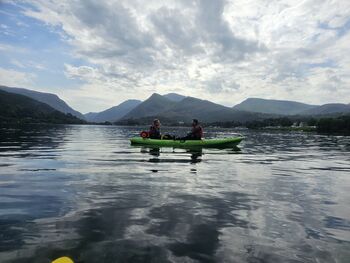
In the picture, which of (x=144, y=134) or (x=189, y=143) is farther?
(x=144, y=134)

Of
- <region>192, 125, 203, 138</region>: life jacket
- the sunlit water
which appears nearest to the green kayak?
<region>192, 125, 203, 138</region>: life jacket

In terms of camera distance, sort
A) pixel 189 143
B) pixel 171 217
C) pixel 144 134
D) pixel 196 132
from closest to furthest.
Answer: pixel 171 217
pixel 189 143
pixel 196 132
pixel 144 134

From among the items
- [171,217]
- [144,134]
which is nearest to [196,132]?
[144,134]

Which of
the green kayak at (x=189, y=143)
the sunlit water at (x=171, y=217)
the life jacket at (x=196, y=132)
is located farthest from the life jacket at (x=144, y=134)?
the sunlit water at (x=171, y=217)

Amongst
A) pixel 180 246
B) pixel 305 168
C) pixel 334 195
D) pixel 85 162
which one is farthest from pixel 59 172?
pixel 305 168

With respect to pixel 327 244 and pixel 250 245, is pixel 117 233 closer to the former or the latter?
pixel 250 245

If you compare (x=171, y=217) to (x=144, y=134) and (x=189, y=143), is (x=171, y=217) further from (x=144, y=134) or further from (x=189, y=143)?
(x=144, y=134)

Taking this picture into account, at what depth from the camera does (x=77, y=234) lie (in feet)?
29.0

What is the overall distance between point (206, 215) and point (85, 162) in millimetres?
14653

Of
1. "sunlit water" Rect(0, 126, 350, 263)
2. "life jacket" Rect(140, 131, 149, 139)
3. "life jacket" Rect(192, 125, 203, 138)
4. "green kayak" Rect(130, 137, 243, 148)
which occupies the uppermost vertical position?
"life jacket" Rect(192, 125, 203, 138)

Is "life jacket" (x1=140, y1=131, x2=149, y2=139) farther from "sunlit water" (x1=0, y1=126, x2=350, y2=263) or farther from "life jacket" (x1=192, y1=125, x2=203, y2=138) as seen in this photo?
"sunlit water" (x1=0, y1=126, x2=350, y2=263)

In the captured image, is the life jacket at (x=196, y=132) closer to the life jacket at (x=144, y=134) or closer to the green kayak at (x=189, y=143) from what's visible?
the green kayak at (x=189, y=143)

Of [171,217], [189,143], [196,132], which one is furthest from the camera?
[196,132]

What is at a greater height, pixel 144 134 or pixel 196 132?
pixel 196 132
